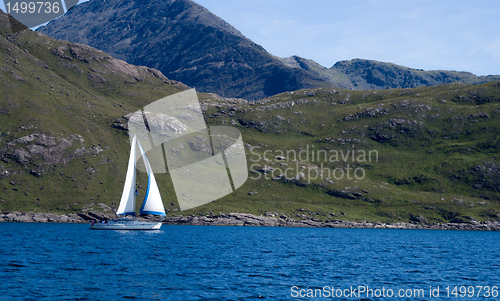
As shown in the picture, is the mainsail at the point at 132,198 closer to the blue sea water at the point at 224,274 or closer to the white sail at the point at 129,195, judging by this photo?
the white sail at the point at 129,195

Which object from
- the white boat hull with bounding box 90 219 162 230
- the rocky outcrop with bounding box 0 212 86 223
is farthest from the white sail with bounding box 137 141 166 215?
the rocky outcrop with bounding box 0 212 86 223

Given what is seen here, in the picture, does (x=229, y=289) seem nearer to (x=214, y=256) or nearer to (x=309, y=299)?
(x=309, y=299)

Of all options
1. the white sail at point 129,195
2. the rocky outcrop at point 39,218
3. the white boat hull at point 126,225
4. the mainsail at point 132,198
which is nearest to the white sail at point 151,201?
the mainsail at point 132,198

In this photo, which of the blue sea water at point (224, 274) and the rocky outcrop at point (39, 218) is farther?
the rocky outcrop at point (39, 218)

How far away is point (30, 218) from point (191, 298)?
6632 inches

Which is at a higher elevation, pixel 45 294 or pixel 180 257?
pixel 45 294

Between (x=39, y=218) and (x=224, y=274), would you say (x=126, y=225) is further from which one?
(x=39, y=218)

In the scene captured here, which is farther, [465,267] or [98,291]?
[465,267]

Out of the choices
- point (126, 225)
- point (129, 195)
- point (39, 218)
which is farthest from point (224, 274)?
point (39, 218)

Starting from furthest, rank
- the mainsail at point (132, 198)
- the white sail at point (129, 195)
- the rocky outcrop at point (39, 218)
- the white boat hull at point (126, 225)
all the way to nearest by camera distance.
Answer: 1. the rocky outcrop at point (39, 218)
2. the white boat hull at point (126, 225)
3. the white sail at point (129, 195)
4. the mainsail at point (132, 198)

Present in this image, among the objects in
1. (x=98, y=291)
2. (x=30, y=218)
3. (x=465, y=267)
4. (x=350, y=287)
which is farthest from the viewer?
(x=30, y=218)

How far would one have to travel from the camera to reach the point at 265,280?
5178cm

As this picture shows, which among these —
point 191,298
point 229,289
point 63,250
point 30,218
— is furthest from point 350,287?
point 30,218

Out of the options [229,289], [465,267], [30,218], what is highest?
[229,289]
